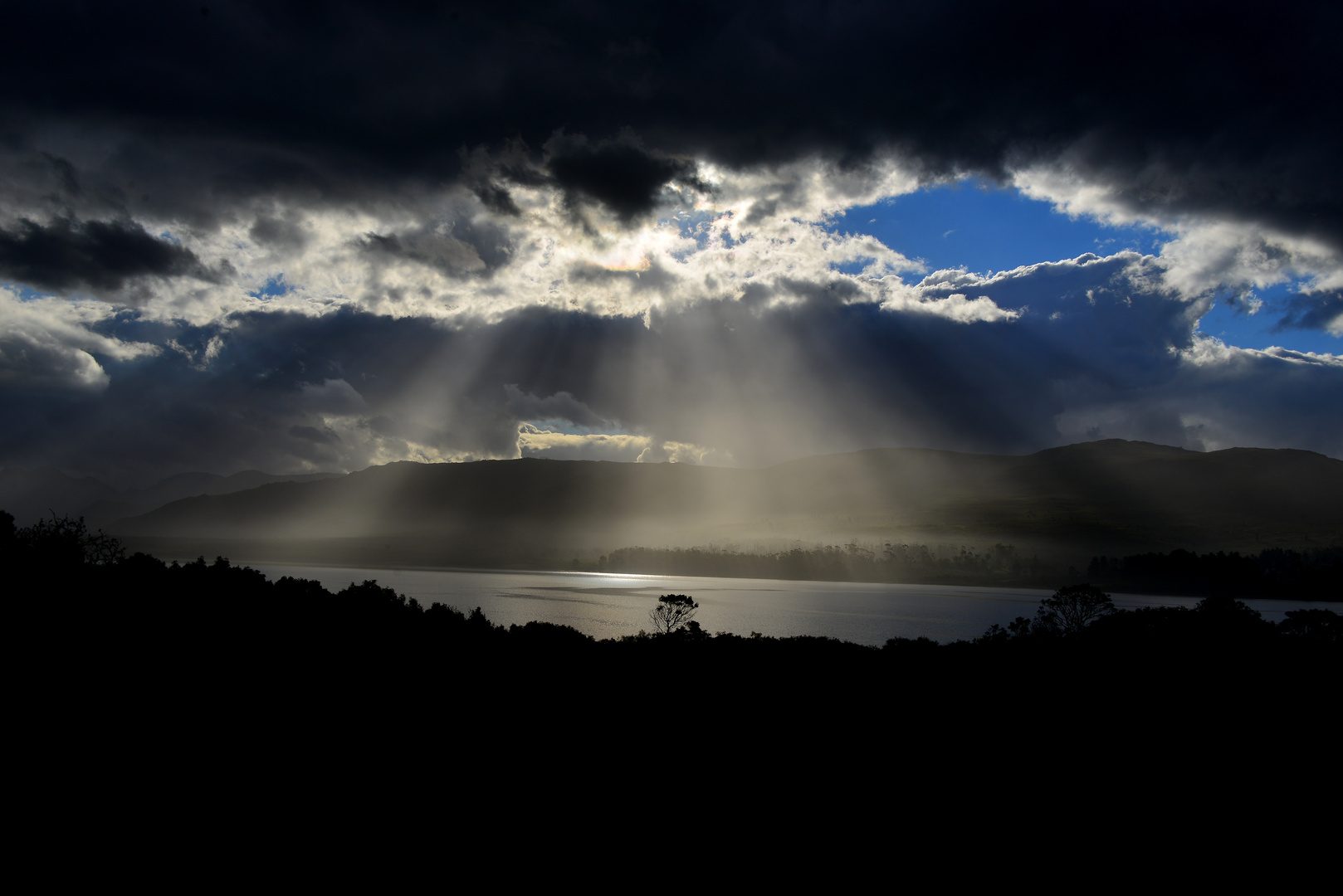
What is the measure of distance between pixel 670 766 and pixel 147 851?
1372cm

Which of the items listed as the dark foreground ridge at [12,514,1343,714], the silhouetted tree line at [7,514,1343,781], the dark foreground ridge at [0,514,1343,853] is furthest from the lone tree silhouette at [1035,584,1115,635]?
the dark foreground ridge at [0,514,1343,853]

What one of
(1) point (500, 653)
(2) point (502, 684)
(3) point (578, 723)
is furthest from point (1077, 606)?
(3) point (578, 723)

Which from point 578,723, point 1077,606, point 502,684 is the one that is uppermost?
point 502,684

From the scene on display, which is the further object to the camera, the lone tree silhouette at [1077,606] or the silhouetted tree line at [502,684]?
the lone tree silhouette at [1077,606]

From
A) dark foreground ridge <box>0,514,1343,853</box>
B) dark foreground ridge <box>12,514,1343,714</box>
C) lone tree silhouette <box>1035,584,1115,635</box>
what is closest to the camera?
dark foreground ridge <box>0,514,1343,853</box>

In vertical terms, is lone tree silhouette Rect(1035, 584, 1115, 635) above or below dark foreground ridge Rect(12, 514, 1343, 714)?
below

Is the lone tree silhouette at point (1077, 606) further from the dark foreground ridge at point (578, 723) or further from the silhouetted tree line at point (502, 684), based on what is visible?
the dark foreground ridge at point (578, 723)

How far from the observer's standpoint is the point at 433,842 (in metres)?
16.9

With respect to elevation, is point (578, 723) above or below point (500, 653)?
below

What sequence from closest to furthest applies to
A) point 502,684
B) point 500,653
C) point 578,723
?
point 578,723
point 502,684
point 500,653

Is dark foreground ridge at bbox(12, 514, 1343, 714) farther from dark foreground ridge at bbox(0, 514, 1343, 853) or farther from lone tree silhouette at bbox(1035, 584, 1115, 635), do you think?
lone tree silhouette at bbox(1035, 584, 1115, 635)

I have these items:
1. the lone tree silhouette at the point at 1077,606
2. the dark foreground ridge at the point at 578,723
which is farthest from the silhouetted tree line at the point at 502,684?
the lone tree silhouette at the point at 1077,606

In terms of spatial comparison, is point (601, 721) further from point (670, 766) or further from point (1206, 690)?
point (1206, 690)

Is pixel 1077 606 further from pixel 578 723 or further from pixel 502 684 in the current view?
pixel 578 723
